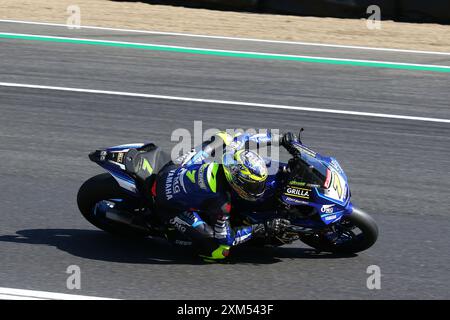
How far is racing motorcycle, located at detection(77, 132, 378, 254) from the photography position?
6.49m

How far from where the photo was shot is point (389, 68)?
13.8 metres

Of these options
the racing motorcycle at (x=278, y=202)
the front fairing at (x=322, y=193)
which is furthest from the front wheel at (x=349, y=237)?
the front fairing at (x=322, y=193)

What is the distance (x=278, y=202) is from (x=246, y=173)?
0.46 m

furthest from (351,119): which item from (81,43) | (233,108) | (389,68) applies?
(81,43)

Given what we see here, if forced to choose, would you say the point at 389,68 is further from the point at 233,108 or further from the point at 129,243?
the point at 129,243

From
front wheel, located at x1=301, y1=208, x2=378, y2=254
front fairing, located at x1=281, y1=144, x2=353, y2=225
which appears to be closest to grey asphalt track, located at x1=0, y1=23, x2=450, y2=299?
front wheel, located at x1=301, y1=208, x2=378, y2=254

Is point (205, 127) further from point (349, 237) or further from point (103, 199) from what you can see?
point (349, 237)

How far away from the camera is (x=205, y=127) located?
1043 centimetres

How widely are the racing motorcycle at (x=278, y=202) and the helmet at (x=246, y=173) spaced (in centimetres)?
27

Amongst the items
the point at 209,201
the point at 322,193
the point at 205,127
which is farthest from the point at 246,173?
the point at 205,127

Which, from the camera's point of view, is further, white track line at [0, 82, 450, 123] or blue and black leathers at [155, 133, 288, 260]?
white track line at [0, 82, 450, 123]

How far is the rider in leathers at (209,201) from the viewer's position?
6.48 m

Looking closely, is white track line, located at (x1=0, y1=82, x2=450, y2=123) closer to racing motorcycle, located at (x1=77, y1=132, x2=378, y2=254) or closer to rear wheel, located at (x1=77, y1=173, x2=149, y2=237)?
racing motorcycle, located at (x1=77, y1=132, x2=378, y2=254)

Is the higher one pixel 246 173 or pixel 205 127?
pixel 246 173
